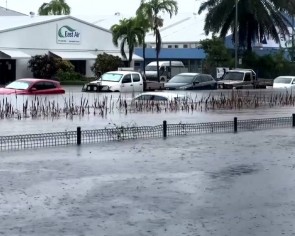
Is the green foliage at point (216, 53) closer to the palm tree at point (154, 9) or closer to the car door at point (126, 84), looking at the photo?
the palm tree at point (154, 9)

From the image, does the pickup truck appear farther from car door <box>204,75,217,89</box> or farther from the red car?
the red car

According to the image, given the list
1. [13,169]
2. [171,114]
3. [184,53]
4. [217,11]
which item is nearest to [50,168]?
[13,169]

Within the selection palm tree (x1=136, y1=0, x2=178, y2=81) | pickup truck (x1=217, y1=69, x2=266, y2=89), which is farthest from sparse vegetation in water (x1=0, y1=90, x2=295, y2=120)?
palm tree (x1=136, y1=0, x2=178, y2=81)

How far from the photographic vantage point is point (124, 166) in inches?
597

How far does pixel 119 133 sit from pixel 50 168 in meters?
5.34

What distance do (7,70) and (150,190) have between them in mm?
49943

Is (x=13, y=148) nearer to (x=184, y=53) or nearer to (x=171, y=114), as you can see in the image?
(x=171, y=114)

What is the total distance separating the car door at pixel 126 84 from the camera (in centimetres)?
4441

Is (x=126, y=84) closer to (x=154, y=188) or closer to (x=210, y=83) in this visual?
(x=210, y=83)

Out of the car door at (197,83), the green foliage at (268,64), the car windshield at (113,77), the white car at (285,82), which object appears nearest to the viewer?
the car windshield at (113,77)

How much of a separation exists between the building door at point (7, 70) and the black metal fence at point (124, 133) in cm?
3811

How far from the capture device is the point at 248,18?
210ft

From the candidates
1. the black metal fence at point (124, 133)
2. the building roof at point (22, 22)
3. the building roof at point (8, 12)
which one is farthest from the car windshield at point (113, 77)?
the building roof at point (8, 12)

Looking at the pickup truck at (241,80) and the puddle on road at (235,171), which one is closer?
the puddle on road at (235,171)
